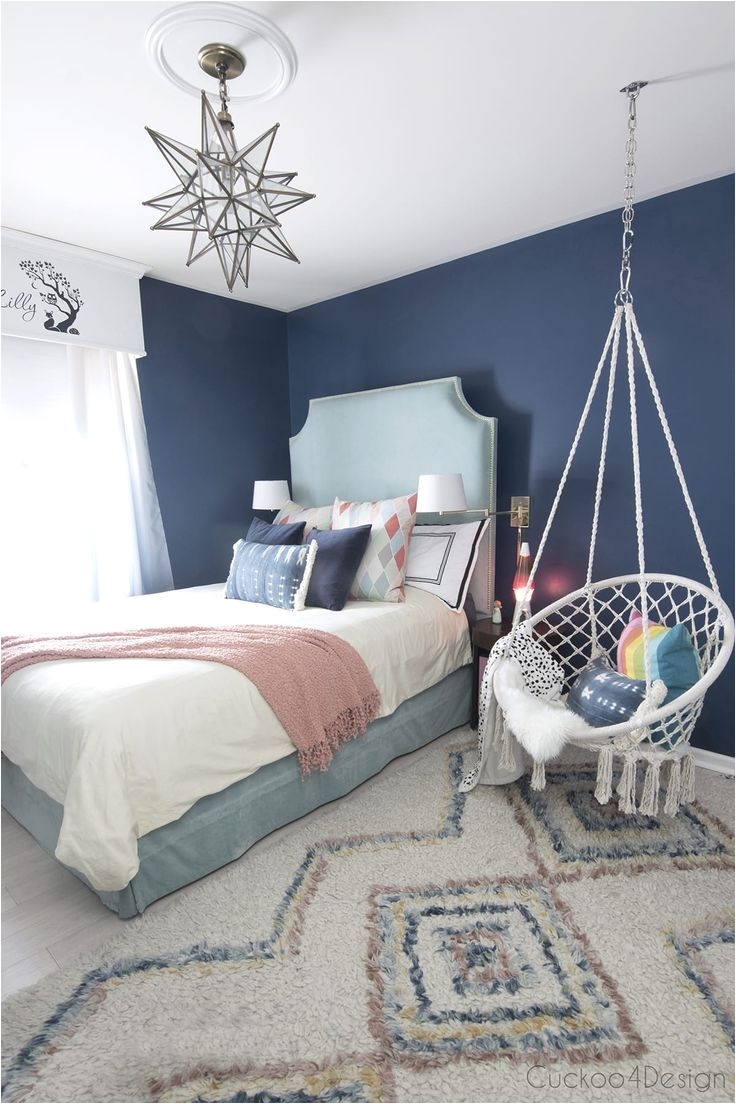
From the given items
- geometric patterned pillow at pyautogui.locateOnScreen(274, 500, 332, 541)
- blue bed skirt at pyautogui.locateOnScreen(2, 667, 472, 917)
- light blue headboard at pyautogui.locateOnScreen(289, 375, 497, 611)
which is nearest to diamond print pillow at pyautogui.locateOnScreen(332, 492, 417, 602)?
geometric patterned pillow at pyautogui.locateOnScreen(274, 500, 332, 541)

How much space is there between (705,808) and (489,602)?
144cm

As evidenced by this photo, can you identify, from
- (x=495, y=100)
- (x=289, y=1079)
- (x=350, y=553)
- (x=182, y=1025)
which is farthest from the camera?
(x=350, y=553)

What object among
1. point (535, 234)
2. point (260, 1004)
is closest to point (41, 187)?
point (535, 234)

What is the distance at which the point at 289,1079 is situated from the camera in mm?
1360

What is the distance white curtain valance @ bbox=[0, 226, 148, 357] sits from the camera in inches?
123

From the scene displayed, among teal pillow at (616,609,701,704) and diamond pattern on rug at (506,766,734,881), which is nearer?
diamond pattern on rug at (506,766,734,881)

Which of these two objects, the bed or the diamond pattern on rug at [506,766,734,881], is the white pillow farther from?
the diamond pattern on rug at [506,766,734,881]

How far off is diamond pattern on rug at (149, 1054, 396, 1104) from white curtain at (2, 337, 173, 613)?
8.73 ft

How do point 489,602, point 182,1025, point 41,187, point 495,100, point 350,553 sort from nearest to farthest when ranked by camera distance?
point 182,1025, point 495,100, point 41,187, point 350,553, point 489,602

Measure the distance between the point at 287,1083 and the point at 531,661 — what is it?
1652mm

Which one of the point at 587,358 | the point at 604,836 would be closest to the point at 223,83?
the point at 587,358

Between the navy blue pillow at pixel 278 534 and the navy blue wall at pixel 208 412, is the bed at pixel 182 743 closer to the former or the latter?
the navy blue pillow at pixel 278 534

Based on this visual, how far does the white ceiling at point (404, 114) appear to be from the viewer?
1729 mm

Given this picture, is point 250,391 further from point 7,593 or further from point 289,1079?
point 289,1079
